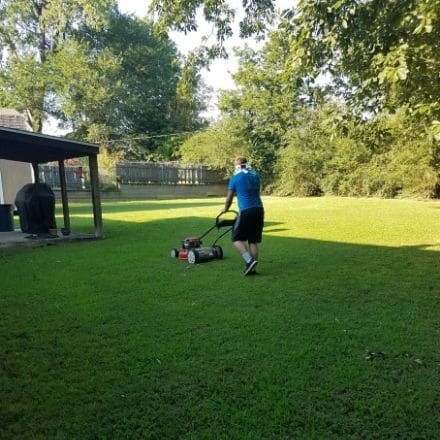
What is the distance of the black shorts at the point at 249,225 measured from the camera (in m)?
5.10

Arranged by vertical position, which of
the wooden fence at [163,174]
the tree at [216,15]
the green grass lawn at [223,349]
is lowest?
the green grass lawn at [223,349]

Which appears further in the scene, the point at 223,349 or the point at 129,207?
the point at 129,207

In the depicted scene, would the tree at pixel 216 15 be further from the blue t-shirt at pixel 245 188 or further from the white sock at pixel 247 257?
the white sock at pixel 247 257

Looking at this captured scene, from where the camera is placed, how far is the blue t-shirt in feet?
16.6

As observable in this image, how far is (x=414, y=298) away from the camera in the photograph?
13.5ft

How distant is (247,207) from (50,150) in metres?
5.78

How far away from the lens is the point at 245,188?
16.6ft

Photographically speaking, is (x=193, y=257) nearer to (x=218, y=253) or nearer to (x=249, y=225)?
(x=218, y=253)

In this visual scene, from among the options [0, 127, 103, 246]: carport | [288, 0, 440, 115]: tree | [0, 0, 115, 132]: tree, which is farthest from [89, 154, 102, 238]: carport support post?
[0, 0, 115, 132]: tree

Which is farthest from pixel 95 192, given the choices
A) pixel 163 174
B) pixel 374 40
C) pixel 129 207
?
pixel 163 174

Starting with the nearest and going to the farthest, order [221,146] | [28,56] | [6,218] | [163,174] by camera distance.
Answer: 1. [6,218]
2. [163,174]
3. [221,146]
4. [28,56]

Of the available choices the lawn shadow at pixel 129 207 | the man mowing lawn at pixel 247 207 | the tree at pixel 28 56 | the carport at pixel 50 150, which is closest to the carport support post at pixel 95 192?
the carport at pixel 50 150

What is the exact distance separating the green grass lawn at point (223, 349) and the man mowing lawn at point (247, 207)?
1.22 feet

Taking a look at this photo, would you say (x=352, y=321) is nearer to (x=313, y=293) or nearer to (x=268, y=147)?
(x=313, y=293)
